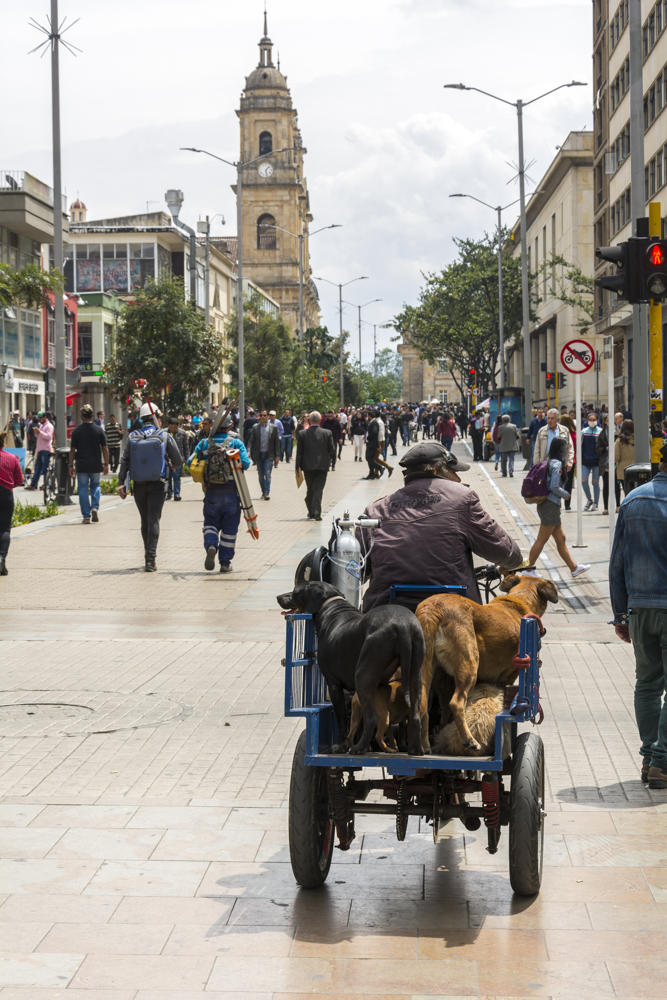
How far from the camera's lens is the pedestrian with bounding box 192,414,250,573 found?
47.8 feet

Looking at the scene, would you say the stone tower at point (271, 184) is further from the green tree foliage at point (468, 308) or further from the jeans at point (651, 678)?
the jeans at point (651, 678)

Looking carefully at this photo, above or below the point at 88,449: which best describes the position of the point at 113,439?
above

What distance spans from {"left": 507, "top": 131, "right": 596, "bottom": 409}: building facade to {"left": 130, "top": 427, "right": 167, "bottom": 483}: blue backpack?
41599 mm

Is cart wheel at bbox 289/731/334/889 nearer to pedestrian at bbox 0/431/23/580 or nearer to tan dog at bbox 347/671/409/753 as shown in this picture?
tan dog at bbox 347/671/409/753

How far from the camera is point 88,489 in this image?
68.6 feet

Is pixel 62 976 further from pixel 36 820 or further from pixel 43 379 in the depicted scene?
pixel 43 379

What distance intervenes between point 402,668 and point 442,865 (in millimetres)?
1142

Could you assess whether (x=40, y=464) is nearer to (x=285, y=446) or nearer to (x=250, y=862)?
(x=285, y=446)

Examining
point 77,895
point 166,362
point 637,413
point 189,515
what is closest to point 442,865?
point 77,895

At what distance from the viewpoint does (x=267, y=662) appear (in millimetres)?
9531

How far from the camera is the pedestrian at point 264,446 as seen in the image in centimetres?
2550

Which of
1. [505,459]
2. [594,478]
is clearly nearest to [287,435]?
[505,459]

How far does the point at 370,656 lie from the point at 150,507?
10.8 m

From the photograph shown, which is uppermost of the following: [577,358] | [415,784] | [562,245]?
[562,245]
